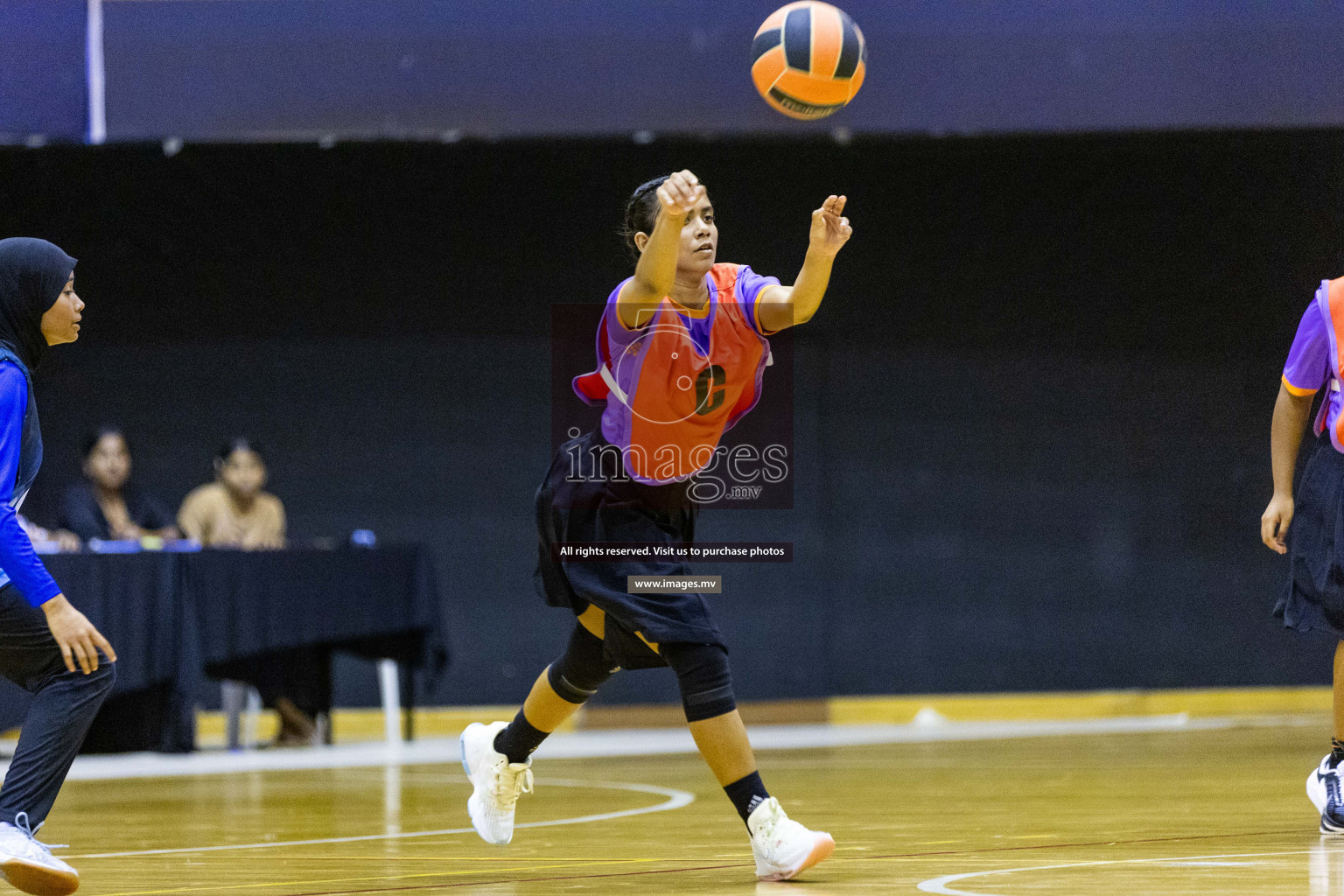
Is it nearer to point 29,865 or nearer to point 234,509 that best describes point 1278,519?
point 29,865

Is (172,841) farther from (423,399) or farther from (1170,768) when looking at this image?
(423,399)

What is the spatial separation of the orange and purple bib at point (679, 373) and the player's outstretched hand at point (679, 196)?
34 cm

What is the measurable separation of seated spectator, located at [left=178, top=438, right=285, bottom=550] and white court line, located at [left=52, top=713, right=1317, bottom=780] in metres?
1.26

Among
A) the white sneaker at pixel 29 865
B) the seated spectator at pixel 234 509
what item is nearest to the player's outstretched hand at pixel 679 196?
the white sneaker at pixel 29 865

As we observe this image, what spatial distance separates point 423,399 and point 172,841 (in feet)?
19.5

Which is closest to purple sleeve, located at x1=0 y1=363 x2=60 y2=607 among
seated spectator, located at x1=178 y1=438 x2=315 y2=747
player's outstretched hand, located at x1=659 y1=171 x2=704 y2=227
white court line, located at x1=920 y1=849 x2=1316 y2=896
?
player's outstretched hand, located at x1=659 y1=171 x2=704 y2=227

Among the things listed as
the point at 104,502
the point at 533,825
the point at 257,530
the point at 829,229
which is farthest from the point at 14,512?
the point at 257,530

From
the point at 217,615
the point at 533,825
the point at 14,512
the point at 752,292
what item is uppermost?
the point at 752,292

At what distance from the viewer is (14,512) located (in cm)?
309

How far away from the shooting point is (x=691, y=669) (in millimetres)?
3311

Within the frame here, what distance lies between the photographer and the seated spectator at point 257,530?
8.07 m

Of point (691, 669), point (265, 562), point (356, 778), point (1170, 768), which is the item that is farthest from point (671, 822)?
point (265, 562)

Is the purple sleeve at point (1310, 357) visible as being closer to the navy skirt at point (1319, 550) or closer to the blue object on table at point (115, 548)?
the navy skirt at point (1319, 550)

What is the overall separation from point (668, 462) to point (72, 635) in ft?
4.06
